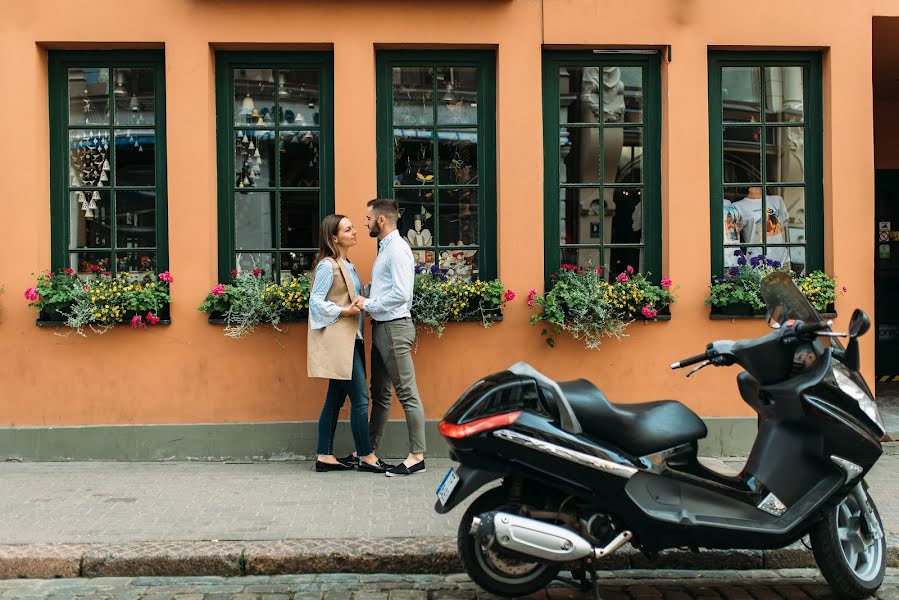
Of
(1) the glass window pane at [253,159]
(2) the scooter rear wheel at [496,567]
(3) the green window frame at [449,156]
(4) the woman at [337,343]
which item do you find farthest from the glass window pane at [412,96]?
(2) the scooter rear wheel at [496,567]

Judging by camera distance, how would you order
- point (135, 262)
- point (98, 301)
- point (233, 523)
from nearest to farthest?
point (233, 523)
point (98, 301)
point (135, 262)

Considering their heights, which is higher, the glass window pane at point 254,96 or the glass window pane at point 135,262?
the glass window pane at point 254,96

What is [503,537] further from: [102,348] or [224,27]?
[224,27]

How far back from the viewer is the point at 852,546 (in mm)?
4531

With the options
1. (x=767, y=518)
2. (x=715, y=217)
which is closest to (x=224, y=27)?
(x=715, y=217)

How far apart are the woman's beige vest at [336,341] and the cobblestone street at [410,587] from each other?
2044 mm

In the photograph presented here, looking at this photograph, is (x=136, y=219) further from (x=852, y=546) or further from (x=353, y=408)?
(x=852, y=546)

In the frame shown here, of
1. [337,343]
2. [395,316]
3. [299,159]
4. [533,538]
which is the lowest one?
[533,538]

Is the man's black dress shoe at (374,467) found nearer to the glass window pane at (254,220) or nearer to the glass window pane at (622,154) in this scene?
the glass window pane at (254,220)

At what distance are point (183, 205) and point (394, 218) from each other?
72.3 inches

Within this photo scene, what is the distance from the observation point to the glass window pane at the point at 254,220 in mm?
7719

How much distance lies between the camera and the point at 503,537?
4113 millimetres

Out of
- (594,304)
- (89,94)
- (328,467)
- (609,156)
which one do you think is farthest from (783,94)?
(89,94)

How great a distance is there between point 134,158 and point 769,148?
210 inches
